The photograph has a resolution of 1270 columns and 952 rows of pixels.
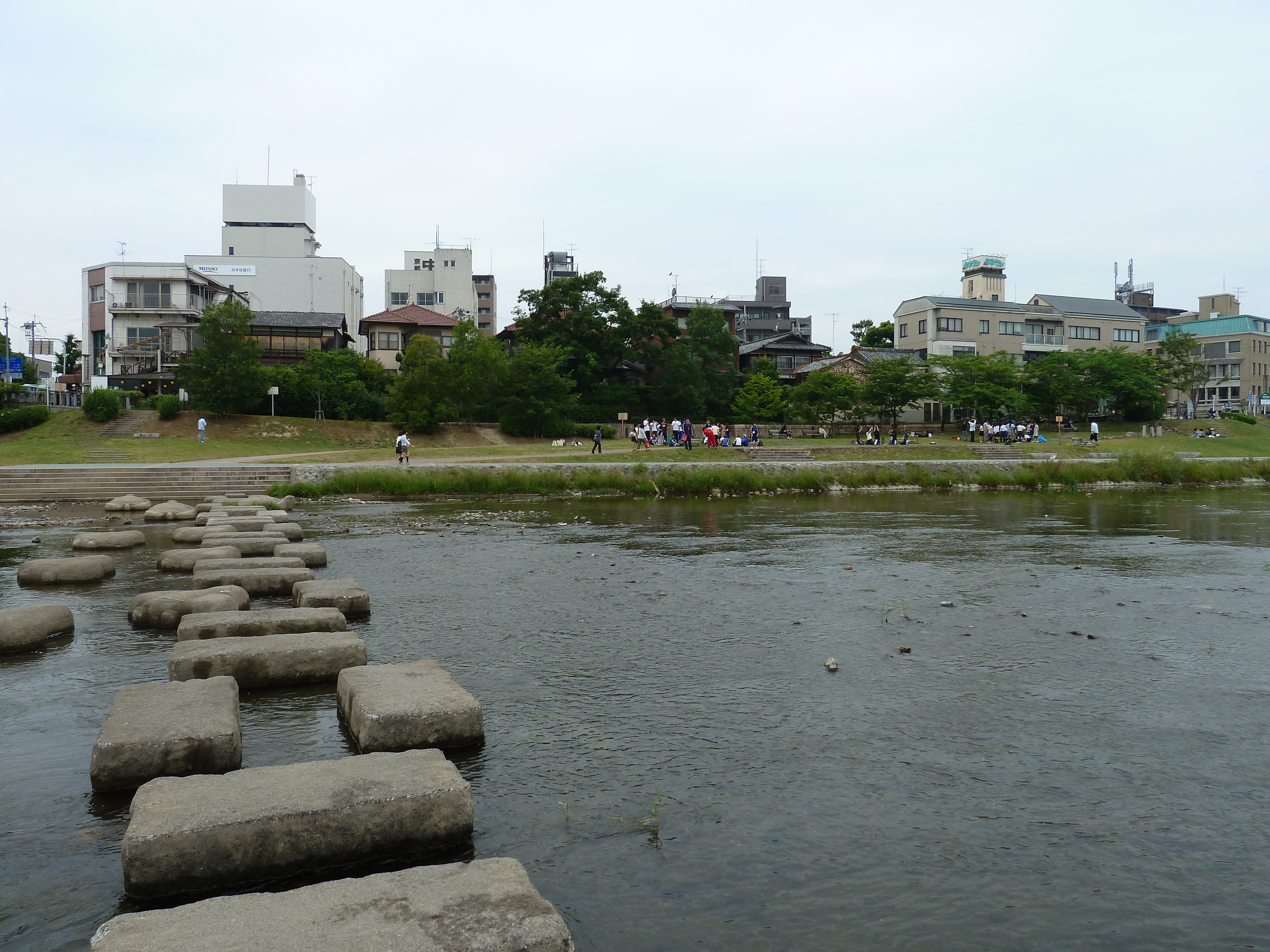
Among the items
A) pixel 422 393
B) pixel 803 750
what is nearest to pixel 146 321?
pixel 422 393

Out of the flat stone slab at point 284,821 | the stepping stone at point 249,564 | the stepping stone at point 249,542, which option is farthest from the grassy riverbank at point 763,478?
the flat stone slab at point 284,821

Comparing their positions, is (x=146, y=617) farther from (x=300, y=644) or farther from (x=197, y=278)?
(x=197, y=278)

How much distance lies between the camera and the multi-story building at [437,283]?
95688 millimetres

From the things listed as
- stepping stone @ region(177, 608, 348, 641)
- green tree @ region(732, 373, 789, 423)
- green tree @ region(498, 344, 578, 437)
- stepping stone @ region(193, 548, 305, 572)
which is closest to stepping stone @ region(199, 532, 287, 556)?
stepping stone @ region(193, 548, 305, 572)

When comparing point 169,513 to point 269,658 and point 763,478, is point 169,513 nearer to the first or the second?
point 269,658

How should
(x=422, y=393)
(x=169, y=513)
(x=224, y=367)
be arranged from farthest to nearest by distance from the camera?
1. (x=422, y=393)
2. (x=224, y=367)
3. (x=169, y=513)

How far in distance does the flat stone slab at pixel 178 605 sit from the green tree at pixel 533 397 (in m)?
45.6

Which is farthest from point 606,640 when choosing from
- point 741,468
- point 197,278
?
point 197,278

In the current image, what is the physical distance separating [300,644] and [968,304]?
82.1 m

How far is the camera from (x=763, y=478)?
3309 cm

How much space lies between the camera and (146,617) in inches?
374

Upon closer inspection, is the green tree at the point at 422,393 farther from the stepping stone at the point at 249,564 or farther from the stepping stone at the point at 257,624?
the stepping stone at the point at 257,624

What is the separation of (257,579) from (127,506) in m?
16.9

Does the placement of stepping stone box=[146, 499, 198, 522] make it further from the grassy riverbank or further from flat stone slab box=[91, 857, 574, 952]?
flat stone slab box=[91, 857, 574, 952]
